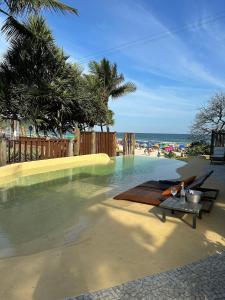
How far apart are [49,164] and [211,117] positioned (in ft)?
33.0

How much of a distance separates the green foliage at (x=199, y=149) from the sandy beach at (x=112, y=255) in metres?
13.2

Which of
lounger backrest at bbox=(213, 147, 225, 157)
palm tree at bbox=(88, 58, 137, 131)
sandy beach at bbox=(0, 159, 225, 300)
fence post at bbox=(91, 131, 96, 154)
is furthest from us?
palm tree at bbox=(88, 58, 137, 131)

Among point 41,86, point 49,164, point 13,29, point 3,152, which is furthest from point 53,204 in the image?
point 41,86

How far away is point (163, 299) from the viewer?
2.77 m

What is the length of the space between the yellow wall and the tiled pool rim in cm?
748

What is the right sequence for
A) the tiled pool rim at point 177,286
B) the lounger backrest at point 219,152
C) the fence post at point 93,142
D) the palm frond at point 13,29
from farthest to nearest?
the fence post at point 93,142 → the lounger backrest at point 219,152 → the palm frond at point 13,29 → the tiled pool rim at point 177,286

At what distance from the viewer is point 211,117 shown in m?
17.8

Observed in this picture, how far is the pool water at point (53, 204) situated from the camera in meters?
4.96

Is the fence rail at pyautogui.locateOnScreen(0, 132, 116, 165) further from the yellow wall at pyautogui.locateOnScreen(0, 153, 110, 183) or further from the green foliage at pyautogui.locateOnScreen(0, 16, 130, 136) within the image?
the green foliage at pyautogui.locateOnScreen(0, 16, 130, 136)

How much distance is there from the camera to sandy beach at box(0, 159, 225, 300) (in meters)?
3.19

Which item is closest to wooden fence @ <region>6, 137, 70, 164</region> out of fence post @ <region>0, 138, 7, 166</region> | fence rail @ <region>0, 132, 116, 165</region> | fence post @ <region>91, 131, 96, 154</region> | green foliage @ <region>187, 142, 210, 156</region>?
fence rail @ <region>0, 132, 116, 165</region>

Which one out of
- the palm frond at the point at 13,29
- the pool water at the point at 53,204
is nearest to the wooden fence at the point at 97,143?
the pool water at the point at 53,204

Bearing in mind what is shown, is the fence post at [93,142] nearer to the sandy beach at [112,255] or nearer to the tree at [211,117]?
the tree at [211,117]

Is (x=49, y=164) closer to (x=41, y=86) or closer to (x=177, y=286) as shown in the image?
(x=41, y=86)
